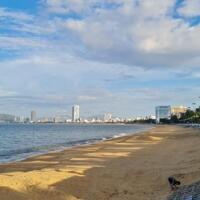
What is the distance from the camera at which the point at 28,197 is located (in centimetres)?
1304

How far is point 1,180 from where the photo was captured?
50.3 feet

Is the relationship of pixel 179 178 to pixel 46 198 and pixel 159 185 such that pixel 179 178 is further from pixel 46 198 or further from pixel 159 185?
pixel 46 198

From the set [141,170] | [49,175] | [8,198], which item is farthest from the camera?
[141,170]

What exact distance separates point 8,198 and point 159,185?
513 cm

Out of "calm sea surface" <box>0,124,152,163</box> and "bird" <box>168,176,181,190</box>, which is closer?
"bird" <box>168,176,181,190</box>

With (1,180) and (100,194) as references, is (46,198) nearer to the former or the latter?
(100,194)

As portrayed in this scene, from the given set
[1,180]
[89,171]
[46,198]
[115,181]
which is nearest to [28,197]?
[46,198]

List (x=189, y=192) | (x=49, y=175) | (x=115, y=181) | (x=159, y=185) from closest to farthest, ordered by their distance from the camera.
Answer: (x=189, y=192) < (x=159, y=185) < (x=115, y=181) < (x=49, y=175)

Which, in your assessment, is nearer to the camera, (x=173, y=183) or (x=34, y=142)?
(x=173, y=183)

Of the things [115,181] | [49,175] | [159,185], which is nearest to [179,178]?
[159,185]

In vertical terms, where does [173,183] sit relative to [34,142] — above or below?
above

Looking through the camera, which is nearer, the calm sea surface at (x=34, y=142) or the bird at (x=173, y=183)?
the bird at (x=173, y=183)

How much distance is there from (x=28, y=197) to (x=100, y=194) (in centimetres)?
226

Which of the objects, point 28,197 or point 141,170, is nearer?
point 28,197
